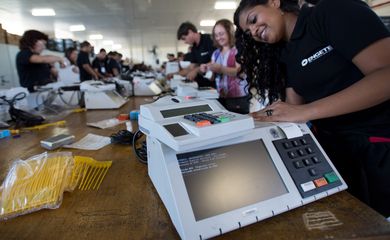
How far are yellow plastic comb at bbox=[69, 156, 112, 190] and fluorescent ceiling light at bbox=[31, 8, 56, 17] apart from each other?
5782 millimetres

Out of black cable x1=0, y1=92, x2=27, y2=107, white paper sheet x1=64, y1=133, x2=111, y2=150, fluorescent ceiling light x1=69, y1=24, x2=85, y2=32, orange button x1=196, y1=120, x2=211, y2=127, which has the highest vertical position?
fluorescent ceiling light x1=69, y1=24, x2=85, y2=32

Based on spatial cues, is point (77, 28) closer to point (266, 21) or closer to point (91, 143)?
point (91, 143)

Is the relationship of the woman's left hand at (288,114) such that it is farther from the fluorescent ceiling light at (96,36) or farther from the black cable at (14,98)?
the fluorescent ceiling light at (96,36)

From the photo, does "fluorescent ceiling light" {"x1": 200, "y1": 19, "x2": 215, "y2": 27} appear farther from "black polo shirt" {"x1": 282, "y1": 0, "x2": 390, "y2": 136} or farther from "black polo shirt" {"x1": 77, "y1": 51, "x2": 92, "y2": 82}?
"black polo shirt" {"x1": 282, "y1": 0, "x2": 390, "y2": 136}

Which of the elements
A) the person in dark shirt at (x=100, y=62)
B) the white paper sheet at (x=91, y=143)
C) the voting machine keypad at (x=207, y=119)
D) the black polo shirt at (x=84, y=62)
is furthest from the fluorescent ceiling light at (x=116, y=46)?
the voting machine keypad at (x=207, y=119)

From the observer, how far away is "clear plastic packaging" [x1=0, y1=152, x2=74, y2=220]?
0.53 metres

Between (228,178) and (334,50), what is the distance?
1.62ft

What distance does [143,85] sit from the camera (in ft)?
8.12

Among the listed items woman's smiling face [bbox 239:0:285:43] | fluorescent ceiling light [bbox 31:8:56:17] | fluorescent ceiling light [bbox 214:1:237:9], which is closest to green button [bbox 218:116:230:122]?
woman's smiling face [bbox 239:0:285:43]

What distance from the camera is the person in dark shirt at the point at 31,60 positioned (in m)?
2.16

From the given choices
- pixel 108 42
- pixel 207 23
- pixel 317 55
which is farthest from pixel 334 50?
pixel 108 42

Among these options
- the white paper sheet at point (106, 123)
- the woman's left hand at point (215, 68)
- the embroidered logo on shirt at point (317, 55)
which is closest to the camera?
the embroidered logo on shirt at point (317, 55)

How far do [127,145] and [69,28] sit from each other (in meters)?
7.89

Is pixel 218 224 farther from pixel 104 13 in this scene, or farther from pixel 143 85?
pixel 104 13
